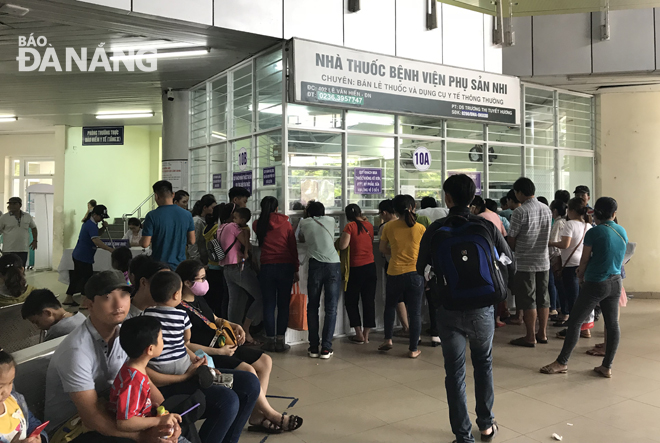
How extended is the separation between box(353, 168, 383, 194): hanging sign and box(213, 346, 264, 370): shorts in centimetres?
336

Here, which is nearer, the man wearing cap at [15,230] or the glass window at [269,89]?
the glass window at [269,89]

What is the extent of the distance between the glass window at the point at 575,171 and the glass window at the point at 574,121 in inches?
8.0

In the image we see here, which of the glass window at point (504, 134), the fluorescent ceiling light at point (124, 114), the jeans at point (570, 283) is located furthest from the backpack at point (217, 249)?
the fluorescent ceiling light at point (124, 114)

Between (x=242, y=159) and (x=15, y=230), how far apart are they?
4467 mm

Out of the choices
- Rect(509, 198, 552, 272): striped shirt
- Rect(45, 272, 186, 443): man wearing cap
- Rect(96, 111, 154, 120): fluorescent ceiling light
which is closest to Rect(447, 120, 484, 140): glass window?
Rect(509, 198, 552, 272): striped shirt

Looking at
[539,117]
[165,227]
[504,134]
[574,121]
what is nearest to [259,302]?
[165,227]

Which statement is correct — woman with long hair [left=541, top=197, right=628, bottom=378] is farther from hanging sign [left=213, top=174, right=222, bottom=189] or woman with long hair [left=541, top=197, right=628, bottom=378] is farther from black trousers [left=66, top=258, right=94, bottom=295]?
black trousers [left=66, top=258, right=94, bottom=295]

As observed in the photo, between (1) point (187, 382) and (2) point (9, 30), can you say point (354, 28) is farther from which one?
(1) point (187, 382)

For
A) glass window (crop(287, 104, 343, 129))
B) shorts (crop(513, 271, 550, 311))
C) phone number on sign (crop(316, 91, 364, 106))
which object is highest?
phone number on sign (crop(316, 91, 364, 106))

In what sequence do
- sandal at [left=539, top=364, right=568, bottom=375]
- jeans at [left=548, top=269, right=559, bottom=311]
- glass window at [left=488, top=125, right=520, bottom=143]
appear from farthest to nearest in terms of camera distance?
glass window at [left=488, top=125, right=520, bottom=143]
jeans at [left=548, top=269, right=559, bottom=311]
sandal at [left=539, top=364, right=568, bottom=375]

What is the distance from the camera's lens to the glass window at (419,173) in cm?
686

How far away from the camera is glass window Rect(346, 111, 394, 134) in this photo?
637 cm

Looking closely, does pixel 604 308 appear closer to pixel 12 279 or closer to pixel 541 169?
pixel 541 169

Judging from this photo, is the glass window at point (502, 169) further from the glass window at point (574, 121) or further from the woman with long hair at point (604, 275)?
the woman with long hair at point (604, 275)
